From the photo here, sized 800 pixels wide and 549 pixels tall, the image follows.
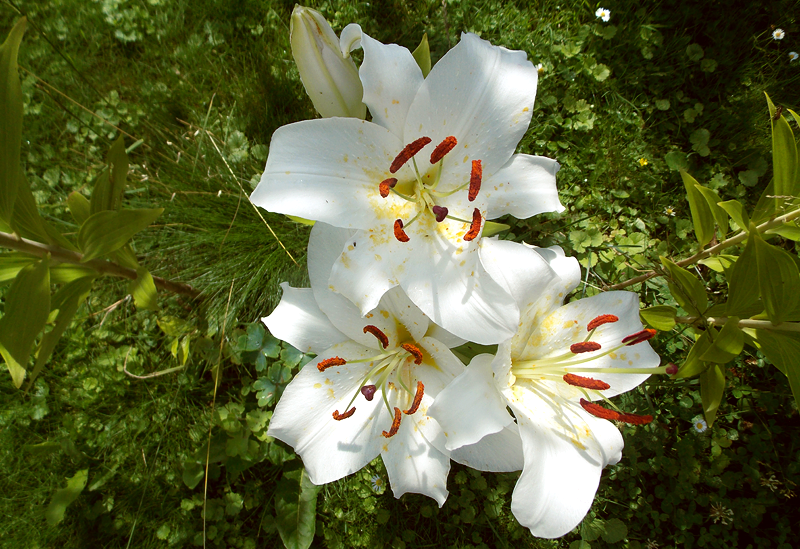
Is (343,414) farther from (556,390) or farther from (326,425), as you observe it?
(556,390)

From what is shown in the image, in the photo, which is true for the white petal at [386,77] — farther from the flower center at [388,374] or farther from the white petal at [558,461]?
the white petal at [558,461]

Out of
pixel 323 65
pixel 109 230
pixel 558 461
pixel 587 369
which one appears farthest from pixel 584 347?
pixel 109 230

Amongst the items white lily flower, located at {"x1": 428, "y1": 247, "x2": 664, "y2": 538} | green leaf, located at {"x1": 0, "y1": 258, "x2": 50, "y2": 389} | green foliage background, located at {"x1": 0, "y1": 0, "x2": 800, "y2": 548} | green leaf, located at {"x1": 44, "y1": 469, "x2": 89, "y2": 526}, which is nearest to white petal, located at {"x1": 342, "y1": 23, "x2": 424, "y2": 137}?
white lily flower, located at {"x1": 428, "y1": 247, "x2": 664, "y2": 538}

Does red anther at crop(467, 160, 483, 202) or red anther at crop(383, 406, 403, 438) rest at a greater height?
red anther at crop(467, 160, 483, 202)

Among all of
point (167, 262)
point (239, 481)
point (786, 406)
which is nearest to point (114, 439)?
point (239, 481)

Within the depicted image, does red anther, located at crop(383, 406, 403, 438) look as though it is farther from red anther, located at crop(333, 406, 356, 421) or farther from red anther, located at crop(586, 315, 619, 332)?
red anther, located at crop(586, 315, 619, 332)

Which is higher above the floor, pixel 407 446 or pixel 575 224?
pixel 407 446

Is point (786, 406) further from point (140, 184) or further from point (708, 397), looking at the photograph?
point (140, 184)

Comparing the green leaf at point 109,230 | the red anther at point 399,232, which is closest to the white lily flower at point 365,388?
the red anther at point 399,232
